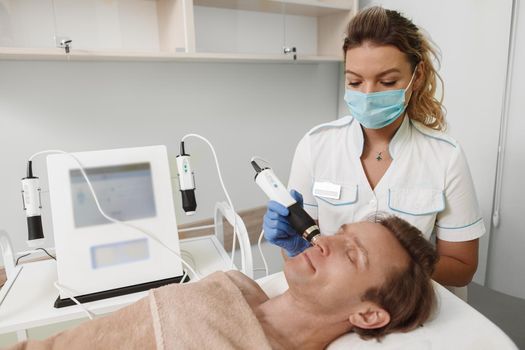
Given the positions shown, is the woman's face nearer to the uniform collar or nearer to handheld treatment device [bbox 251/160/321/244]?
the uniform collar

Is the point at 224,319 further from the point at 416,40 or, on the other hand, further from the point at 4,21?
the point at 4,21

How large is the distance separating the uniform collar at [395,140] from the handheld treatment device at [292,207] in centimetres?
33

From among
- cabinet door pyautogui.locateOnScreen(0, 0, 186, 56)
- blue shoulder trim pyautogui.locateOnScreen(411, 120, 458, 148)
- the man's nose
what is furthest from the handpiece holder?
blue shoulder trim pyautogui.locateOnScreen(411, 120, 458, 148)

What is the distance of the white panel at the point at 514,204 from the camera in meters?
1.49

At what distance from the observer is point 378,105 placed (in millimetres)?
1142

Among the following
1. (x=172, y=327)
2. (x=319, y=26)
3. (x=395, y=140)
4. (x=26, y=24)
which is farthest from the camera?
(x=319, y=26)

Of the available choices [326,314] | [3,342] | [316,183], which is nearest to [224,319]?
[326,314]

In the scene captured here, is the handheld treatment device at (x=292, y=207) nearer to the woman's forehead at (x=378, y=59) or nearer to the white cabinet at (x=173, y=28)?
the woman's forehead at (x=378, y=59)

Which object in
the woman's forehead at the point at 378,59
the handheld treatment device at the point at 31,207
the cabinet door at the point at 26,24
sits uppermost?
the cabinet door at the point at 26,24

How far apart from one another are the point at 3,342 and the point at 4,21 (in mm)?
1277

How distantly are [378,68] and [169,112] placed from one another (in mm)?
1161

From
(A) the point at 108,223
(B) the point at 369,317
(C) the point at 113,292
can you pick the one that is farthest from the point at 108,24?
(B) the point at 369,317

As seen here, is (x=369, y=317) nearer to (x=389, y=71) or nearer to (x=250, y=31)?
(x=389, y=71)

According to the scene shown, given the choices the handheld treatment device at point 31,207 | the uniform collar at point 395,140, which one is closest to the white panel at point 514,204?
Result: the uniform collar at point 395,140
